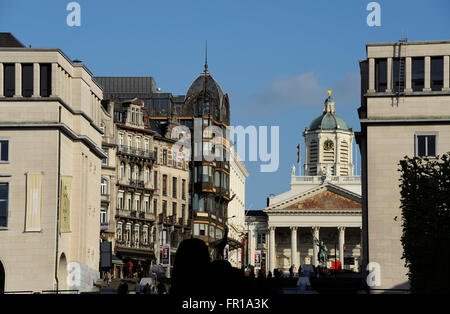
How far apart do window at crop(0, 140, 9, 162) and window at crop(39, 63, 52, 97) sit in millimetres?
4312

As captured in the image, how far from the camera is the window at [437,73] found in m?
77.1

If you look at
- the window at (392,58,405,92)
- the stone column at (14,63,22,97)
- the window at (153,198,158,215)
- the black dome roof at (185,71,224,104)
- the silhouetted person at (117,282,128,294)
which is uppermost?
the black dome roof at (185,71,224,104)

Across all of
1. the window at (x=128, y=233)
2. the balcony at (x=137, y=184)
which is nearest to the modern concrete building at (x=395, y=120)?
the window at (x=128, y=233)

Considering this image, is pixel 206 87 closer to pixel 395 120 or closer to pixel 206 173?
pixel 206 173

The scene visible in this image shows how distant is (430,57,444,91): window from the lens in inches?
3034

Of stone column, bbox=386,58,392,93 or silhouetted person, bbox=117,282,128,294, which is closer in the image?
silhouetted person, bbox=117,282,128,294

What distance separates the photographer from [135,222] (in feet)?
413

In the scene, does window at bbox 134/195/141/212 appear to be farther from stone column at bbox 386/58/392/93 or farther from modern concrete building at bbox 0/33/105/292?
stone column at bbox 386/58/392/93

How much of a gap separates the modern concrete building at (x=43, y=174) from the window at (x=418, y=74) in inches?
931

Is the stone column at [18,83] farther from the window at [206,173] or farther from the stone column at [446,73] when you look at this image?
the window at [206,173]

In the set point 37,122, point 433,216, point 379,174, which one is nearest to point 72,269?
point 37,122

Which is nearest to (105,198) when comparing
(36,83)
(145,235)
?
(145,235)

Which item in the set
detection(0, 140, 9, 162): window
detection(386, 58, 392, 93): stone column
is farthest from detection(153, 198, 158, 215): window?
detection(0, 140, 9, 162): window
